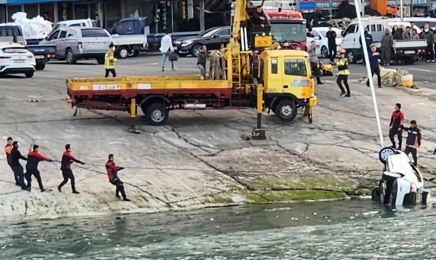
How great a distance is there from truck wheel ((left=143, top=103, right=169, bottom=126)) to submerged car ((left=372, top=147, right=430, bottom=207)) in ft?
22.8

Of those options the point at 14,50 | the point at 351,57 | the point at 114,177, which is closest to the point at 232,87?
the point at 114,177

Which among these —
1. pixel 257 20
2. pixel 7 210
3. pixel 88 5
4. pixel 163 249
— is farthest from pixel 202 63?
pixel 88 5

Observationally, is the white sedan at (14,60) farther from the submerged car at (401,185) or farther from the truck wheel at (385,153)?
the submerged car at (401,185)

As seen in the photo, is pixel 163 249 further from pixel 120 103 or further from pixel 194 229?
pixel 120 103

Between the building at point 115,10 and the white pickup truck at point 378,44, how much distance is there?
1420cm

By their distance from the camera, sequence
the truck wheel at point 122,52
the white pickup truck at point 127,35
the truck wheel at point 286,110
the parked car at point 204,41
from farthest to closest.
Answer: the truck wheel at point 122,52, the white pickup truck at point 127,35, the parked car at point 204,41, the truck wheel at point 286,110

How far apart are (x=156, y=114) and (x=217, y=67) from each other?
2.23 metres

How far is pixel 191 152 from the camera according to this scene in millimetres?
24516

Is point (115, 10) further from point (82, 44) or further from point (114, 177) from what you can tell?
point (114, 177)

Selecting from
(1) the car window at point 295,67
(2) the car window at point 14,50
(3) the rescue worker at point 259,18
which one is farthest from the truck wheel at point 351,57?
(1) the car window at point 295,67

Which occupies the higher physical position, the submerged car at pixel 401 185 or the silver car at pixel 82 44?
the silver car at pixel 82 44

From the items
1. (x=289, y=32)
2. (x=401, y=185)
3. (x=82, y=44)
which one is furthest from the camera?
(x=82, y=44)

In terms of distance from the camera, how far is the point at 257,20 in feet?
88.7

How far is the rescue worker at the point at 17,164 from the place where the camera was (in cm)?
2077
